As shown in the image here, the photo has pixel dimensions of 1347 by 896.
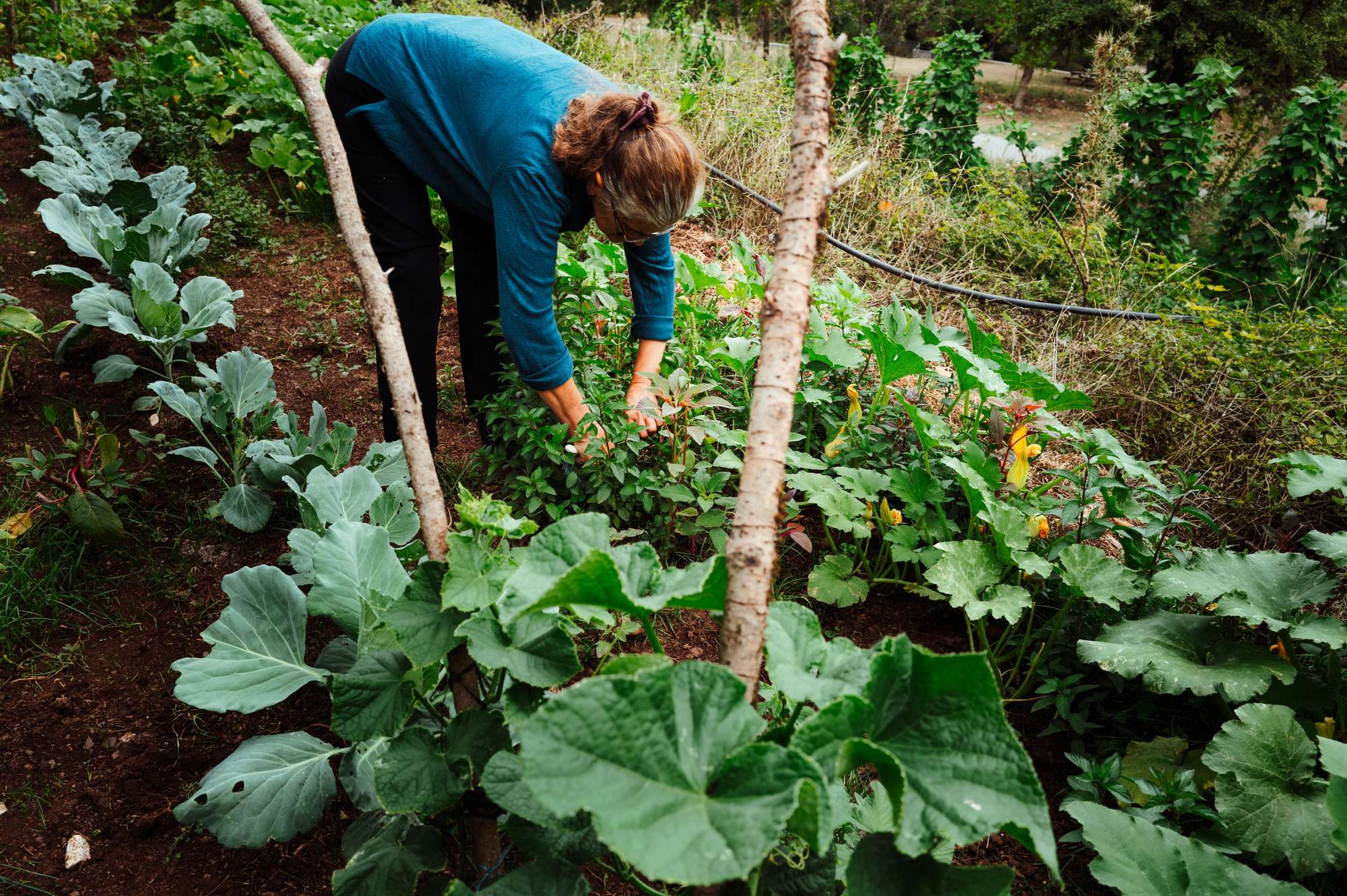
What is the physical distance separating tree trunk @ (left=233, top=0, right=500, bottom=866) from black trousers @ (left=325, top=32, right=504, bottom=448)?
0.78 meters

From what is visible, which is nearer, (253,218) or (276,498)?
(276,498)

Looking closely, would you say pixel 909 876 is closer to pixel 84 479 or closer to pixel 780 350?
pixel 780 350

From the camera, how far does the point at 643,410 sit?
2.16 metres

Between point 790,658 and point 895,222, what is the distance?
4.79 metres

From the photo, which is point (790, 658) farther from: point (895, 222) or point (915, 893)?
point (895, 222)

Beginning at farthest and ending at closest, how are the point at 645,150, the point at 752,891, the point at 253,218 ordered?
the point at 253,218, the point at 645,150, the point at 752,891

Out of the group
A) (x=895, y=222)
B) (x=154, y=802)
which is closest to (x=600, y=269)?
(x=154, y=802)

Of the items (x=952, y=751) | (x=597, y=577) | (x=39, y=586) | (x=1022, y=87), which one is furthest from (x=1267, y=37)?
(x=39, y=586)

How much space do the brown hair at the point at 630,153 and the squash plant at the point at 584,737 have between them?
112 centimetres

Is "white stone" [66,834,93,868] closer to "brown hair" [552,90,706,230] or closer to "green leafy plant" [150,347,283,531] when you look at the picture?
"green leafy plant" [150,347,283,531]

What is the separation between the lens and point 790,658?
A: 1.03 meters

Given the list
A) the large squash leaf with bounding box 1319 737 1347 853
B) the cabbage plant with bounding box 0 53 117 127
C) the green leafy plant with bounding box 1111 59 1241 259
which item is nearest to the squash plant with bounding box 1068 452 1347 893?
the large squash leaf with bounding box 1319 737 1347 853

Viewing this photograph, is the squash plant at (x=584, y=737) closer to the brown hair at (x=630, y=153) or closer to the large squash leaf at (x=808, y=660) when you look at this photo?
the large squash leaf at (x=808, y=660)

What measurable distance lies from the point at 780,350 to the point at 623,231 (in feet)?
Result: 4.14
